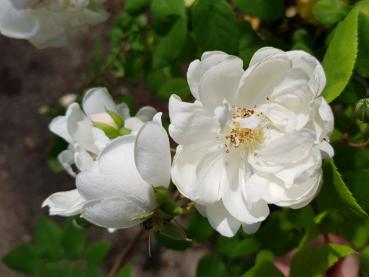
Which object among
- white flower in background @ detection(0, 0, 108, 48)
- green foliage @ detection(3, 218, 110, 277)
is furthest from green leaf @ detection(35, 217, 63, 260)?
white flower in background @ detection(0, 0, 108, 48)

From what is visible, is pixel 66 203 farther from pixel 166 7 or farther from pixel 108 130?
pixel 166 7

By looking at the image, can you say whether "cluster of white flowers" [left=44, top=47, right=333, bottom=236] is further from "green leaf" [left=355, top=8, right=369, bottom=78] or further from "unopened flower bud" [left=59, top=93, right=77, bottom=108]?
"unopened flower bud" [left=59, top=93, right=77, bottom=108]

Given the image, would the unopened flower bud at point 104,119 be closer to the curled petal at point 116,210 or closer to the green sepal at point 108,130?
the green sepal at point 108,130

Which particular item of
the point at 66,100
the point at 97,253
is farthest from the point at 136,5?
the point at 66,100

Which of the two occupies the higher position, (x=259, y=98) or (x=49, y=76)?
(x=259, y=98)

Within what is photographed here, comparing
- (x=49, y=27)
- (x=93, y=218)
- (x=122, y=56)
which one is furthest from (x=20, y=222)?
(x=93, y=218)

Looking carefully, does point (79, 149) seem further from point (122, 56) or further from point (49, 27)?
point (122, 56)

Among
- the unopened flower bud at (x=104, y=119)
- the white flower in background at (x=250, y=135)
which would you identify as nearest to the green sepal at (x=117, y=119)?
the unopened flower bud at (x=104, y=119)
